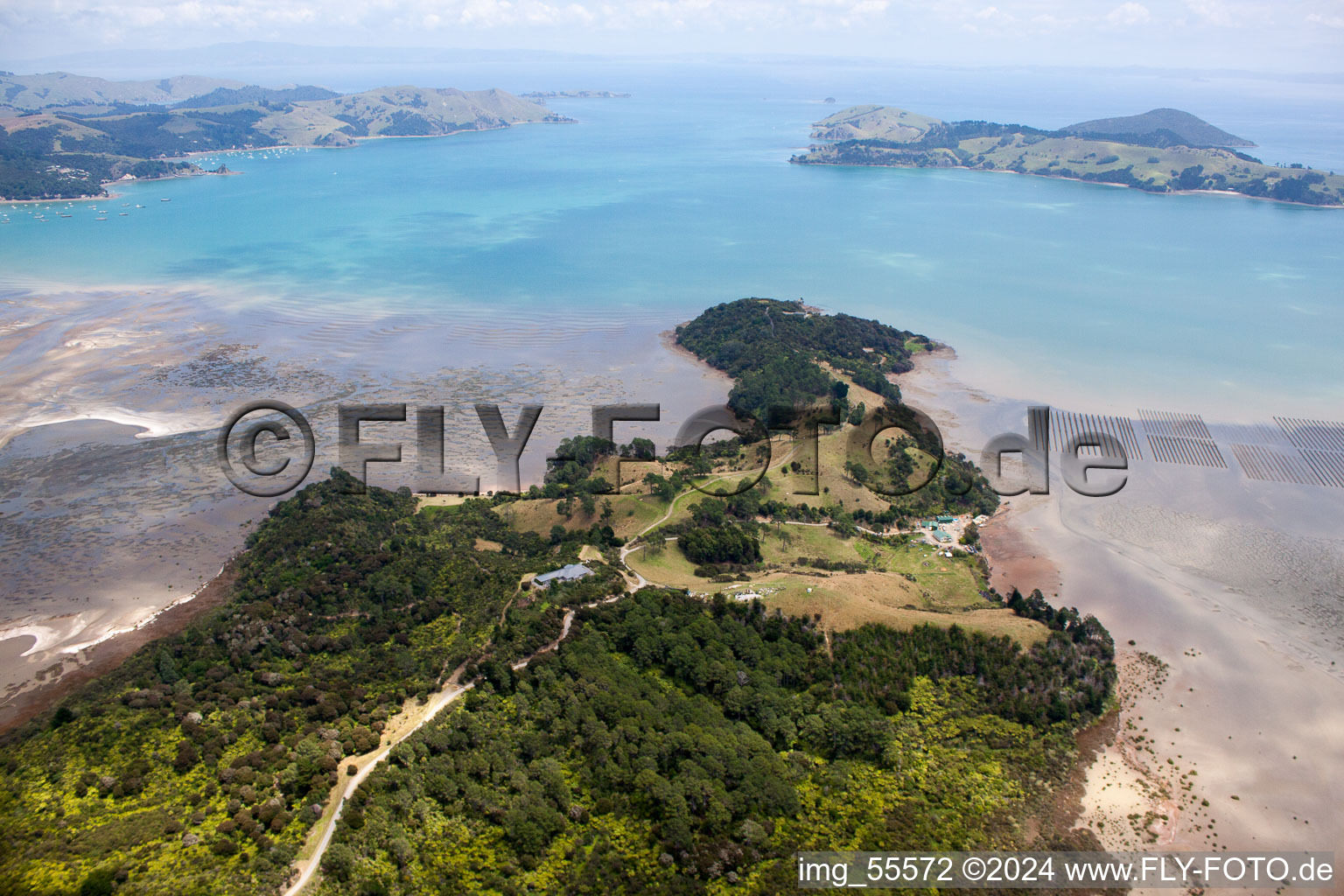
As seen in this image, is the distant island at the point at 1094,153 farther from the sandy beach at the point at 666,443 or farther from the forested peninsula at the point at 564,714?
the forested peninsula at the point at 564,714

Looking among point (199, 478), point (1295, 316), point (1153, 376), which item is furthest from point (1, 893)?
point (1295, 316)

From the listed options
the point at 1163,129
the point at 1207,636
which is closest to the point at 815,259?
the point at 1207,636

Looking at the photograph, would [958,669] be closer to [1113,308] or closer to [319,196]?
[1113,308]

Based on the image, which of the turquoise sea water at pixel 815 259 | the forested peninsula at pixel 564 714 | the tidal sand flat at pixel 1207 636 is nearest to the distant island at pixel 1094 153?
the turquoise sea water at pixel 815 259

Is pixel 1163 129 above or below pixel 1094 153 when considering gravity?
above

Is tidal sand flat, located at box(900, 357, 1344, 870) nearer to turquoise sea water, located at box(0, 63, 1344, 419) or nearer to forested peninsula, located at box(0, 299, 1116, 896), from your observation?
forested peninsula, located at box(0, 299, 1116, 896)

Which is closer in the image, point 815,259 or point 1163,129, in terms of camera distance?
point 815,259

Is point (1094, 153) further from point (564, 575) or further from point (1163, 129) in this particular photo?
point (564, 575)
